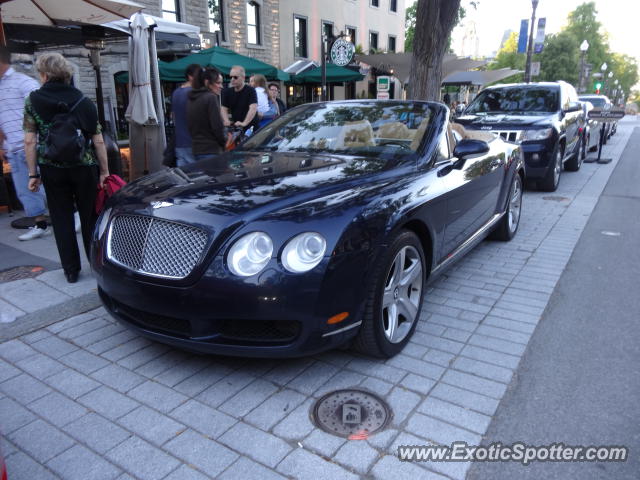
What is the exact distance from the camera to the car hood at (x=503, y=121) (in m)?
8.45

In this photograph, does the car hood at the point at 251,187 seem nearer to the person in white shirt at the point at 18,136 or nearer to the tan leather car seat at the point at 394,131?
the tan leather car seat at the point at 394,131

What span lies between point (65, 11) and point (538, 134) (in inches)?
297

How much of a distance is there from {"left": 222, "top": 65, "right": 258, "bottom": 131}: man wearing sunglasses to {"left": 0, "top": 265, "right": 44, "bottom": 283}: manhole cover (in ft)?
11.5

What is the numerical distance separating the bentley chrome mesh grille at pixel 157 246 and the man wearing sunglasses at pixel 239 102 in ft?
15.1

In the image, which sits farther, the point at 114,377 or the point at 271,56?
the point at 271,56

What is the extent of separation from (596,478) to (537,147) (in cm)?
715

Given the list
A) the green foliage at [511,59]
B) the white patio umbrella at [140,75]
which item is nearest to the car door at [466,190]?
the white patio umbrella at [140,75]

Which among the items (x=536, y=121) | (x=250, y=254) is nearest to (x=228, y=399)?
(x=250, y=254)

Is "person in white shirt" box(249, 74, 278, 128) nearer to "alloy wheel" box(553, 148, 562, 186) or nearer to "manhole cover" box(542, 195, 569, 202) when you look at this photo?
"manhole cover" box(542, 195, 569, 202)

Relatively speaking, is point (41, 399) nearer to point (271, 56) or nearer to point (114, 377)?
point (114, 377)

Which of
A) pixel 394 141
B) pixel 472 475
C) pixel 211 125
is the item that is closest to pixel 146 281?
pixel 472 475

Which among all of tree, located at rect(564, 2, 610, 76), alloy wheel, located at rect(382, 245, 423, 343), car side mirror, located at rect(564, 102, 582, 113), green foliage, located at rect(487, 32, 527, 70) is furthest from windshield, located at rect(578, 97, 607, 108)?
tree, located at rect(564, 2, 610, 76)

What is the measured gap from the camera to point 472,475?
2119 mm

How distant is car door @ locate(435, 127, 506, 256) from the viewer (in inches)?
145
